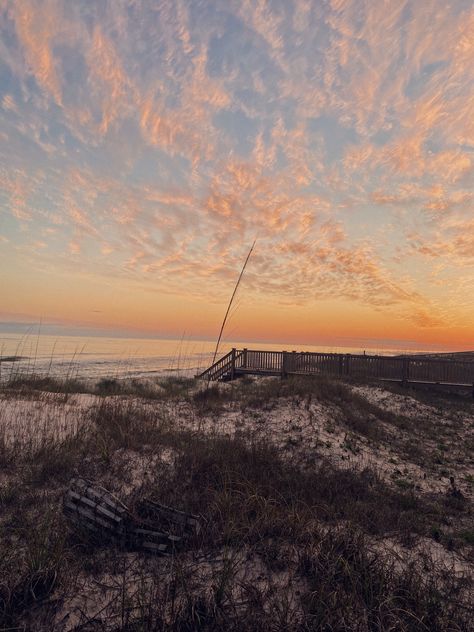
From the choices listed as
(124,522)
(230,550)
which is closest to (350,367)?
(230,550)

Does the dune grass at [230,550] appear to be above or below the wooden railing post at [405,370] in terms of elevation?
below

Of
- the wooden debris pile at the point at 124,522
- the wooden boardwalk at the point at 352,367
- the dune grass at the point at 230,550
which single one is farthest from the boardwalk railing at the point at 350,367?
the wooden debris pile at the point at 124,522

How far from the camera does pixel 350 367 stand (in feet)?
59.5

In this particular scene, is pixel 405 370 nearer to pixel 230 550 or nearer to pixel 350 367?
pixel 350 367

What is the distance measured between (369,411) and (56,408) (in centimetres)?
913

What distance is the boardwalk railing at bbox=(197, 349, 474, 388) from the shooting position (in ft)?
54.6

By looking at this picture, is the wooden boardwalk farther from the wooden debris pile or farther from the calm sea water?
the wooden debris pile

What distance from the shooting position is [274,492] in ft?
15.4

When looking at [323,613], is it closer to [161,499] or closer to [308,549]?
[308,549]

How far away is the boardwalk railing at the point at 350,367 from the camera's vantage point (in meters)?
16.6

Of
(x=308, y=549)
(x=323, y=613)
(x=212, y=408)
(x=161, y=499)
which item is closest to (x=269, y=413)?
(x=212, y=408)

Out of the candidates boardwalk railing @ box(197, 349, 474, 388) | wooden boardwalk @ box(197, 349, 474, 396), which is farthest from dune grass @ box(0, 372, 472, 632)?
boardwalk railing @ box(197, 349, 474, 388)

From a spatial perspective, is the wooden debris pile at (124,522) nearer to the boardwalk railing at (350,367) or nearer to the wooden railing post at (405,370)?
the boardwalk railing at (350,367)

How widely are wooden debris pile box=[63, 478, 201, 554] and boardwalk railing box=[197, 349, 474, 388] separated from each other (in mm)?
12223
